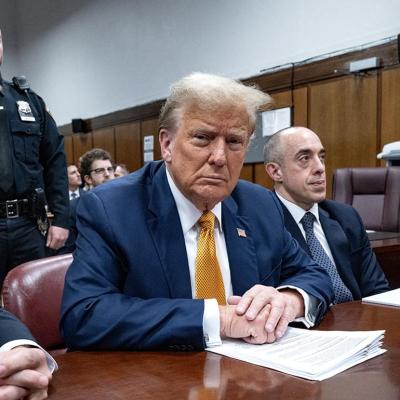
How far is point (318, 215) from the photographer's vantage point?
242 centimetres

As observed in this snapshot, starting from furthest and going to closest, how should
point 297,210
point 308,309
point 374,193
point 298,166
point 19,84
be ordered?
point 374,193 → point 19,84 → point 298,166 → point 297,210 → point 308,309

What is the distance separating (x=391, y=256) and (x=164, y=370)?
7.69 ft

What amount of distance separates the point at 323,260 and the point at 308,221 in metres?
0.24

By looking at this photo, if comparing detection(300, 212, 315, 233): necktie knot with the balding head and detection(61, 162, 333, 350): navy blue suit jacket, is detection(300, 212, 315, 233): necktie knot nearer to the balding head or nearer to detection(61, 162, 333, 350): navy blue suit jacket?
the balding head

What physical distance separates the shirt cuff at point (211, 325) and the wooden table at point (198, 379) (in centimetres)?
6

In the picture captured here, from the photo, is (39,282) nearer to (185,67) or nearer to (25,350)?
(25,350)

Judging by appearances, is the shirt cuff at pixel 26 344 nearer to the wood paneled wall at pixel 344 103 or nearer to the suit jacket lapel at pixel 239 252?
the suit jacket lapel at pixel 239 252

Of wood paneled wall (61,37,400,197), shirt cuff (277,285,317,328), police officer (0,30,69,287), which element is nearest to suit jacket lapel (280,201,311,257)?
shirt cuff (277,285,317,328)

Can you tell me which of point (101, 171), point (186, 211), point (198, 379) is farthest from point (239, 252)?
point (101, 171)

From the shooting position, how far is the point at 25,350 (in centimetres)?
101

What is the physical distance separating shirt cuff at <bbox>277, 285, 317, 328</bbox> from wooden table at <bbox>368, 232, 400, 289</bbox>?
5.34ft

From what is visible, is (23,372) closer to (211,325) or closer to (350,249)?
(211,325)

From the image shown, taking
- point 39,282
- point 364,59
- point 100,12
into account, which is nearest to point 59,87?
point 100,12

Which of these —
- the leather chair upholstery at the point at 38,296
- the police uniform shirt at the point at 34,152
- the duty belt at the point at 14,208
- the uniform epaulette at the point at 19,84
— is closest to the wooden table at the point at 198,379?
the leather chair upholstery at the point at 38,296
